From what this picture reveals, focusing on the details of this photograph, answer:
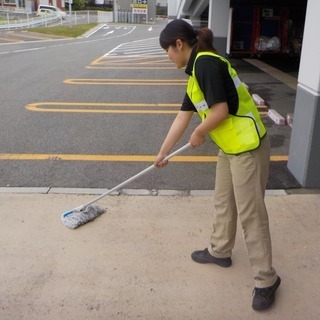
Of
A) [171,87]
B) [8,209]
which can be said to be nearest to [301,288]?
[8,209]

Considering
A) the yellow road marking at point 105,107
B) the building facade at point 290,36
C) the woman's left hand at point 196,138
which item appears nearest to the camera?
the woman's left hand at point 196,138

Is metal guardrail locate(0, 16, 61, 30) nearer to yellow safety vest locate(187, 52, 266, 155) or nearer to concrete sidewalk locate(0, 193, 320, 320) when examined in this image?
concrete sidewalk locate(0, 193, 320, 320)

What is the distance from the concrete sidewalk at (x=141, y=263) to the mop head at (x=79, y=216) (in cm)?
6

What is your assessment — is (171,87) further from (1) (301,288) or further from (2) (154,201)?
(1) (301,288)

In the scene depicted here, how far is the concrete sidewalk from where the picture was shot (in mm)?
2557

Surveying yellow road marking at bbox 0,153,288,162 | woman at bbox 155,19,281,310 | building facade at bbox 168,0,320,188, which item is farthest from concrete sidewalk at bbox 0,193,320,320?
yellow road marking at bbox 0,153,288,162

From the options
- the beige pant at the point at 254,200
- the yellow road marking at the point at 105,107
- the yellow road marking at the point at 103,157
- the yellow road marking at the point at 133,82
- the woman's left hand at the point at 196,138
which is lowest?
the yellow road marking at the point at 103,157

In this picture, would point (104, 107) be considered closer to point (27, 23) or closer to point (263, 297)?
point (263, 297)

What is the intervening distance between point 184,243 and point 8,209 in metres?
1.66

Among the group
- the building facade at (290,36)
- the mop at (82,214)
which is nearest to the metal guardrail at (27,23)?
the building facade at (290,36)

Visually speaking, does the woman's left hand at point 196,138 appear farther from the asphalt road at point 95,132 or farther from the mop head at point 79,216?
the asphalt road at point 95,132

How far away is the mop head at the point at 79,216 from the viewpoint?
343 centimetres

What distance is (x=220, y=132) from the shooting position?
248 centimetres

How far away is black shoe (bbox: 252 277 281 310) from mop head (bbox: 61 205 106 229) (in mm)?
1562
